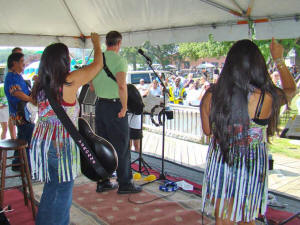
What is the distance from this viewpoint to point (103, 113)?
323 cm

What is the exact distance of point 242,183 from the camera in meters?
1.73

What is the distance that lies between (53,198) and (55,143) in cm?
37

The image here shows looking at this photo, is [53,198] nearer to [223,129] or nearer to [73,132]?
[73,132]

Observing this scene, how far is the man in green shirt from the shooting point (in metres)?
3.09

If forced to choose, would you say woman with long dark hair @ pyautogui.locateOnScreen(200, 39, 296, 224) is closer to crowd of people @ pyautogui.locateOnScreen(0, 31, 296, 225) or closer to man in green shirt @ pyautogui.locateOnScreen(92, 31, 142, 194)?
crowd of people @ pyautogui.locateOnScreen(0, 31, 296, 225)

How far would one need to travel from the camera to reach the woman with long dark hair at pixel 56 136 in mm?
1933

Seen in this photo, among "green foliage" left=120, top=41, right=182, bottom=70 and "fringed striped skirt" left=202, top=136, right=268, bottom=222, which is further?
"green foliage" left=120, top=41, right=182, bottom=70

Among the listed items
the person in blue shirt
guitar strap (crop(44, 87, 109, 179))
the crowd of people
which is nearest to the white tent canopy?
the person in blue shirt

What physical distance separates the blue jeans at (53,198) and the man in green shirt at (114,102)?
4.00ft

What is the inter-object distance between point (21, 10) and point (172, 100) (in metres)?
6.99

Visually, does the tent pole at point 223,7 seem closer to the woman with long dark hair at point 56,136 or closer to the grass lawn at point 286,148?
the woman with long dark hair at point 56,136

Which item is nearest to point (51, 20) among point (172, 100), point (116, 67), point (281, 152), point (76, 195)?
point (116, 67)

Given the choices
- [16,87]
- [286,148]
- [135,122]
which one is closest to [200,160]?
[135,122]

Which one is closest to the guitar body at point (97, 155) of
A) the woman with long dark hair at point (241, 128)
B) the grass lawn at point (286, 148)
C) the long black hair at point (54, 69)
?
the long black hair at point (54, 69)
